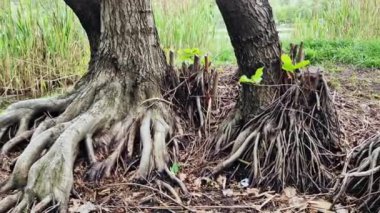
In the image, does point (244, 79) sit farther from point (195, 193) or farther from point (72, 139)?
point (72, 139)

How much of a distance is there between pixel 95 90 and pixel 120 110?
0.23 m

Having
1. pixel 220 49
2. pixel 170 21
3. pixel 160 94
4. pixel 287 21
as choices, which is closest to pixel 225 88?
pixel 160 94

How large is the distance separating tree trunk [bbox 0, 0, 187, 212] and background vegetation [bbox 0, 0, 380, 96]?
1.47 feet

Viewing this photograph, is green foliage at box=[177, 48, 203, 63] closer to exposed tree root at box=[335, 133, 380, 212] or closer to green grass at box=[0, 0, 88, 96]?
exposed tree root at box=[335, 133, 380, 212]

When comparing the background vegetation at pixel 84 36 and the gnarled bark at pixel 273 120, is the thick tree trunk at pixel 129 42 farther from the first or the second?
the gnarled bark at pixel 273 120

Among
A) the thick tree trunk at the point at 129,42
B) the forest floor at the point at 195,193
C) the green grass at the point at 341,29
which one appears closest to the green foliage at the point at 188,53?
the thick tree trunk at the point at 129,42

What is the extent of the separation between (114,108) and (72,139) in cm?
41

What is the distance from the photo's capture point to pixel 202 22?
25.4 feet

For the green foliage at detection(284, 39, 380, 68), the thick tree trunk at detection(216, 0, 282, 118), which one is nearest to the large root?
the thick tree trunk at detection(216, 0, 282, 118)

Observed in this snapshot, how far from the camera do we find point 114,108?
3.54m

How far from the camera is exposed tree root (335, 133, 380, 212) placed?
2.81 m

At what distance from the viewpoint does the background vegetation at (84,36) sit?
5773mm

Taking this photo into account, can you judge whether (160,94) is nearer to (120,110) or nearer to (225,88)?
(120,110)

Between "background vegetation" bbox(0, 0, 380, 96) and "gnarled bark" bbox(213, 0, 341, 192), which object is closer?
"gnarled bark" bbox(213, 0, 341, 192)
